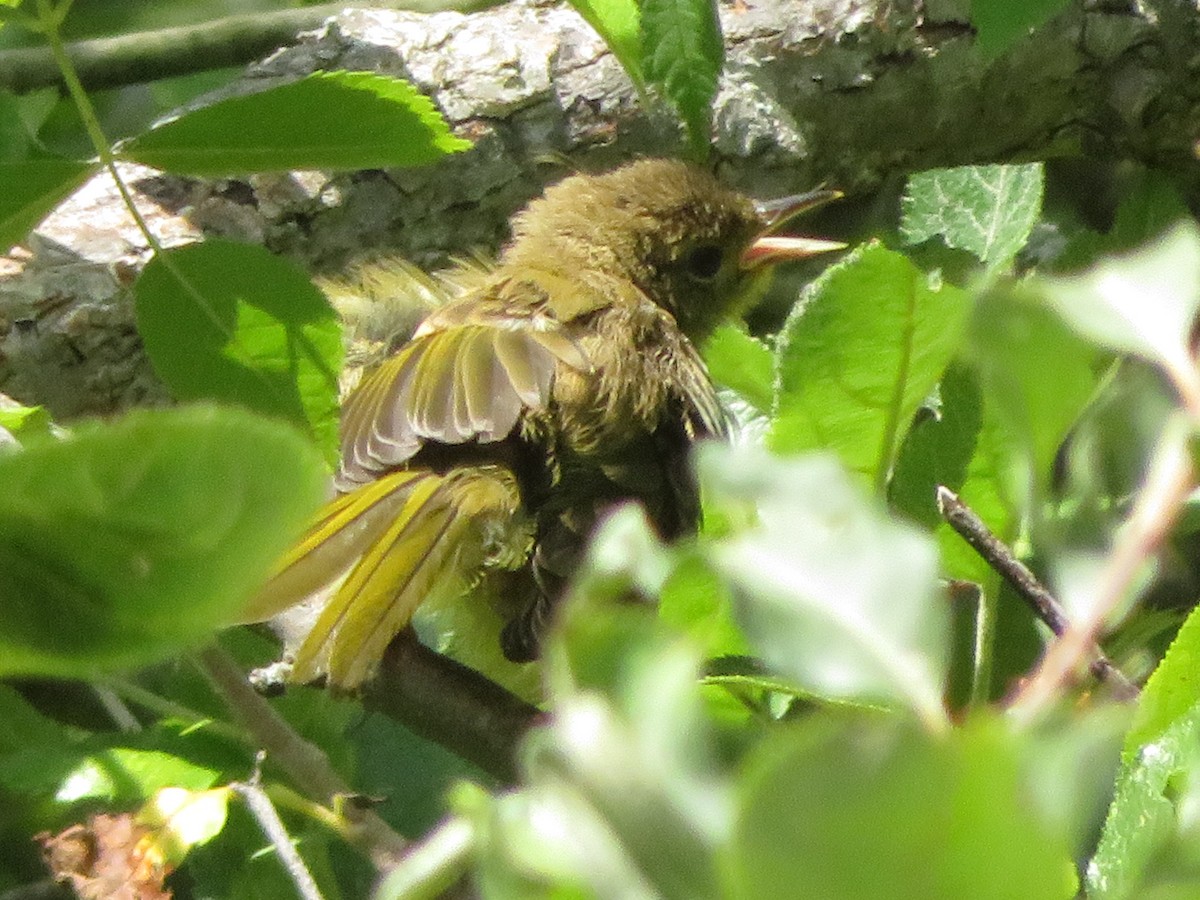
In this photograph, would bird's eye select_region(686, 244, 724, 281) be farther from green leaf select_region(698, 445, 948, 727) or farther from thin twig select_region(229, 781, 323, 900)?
green leaf select_region(698, 445, 948, 727)

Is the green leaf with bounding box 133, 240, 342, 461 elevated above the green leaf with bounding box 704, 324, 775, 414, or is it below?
above

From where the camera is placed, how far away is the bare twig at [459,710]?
1520 mm

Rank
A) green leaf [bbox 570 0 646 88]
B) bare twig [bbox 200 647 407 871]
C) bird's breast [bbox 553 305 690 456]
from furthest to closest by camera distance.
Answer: bird's breast [bbox 553 305 690 456] → green leaf [bbox 570 0 646 88] → bare twig [bbox 200 647 407 871]

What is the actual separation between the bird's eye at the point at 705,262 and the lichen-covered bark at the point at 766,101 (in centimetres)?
20

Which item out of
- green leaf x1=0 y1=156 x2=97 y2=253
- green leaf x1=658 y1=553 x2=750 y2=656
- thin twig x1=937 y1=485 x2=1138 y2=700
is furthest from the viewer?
green leaf x1=0 y1=156 x2=97 y2=253

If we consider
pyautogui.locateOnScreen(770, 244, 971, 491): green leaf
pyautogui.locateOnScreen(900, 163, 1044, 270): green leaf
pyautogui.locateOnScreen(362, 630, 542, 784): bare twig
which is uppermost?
pyautogui.locateOnScreen(770, 244, 971, 491): green leaf

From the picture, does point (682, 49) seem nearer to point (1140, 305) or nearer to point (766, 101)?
point (766, 101)

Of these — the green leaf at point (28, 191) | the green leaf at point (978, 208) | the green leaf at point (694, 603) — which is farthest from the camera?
the green leaf at point (978, 208)

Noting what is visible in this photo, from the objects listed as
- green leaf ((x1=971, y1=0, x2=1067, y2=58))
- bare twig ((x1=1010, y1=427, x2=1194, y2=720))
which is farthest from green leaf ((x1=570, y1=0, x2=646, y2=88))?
bare twig ((x1=1010, y1=427, x2=1194, y2=720))

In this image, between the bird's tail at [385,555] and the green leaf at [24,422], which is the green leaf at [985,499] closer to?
the bird's tail at [385,555]

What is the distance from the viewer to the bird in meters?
1.77

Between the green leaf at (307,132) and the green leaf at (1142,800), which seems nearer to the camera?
the green leaf at (1142,800)

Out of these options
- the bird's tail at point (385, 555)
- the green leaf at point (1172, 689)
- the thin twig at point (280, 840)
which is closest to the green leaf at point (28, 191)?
the bird's tail at point (385, 555)

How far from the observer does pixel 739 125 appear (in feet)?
8.23
